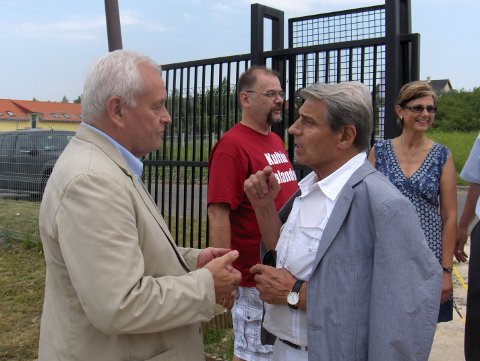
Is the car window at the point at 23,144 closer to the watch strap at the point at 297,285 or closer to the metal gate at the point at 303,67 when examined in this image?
the metal gate at the point at 303,67

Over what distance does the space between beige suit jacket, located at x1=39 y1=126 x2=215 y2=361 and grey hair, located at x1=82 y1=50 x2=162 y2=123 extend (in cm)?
12

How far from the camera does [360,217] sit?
1802mm

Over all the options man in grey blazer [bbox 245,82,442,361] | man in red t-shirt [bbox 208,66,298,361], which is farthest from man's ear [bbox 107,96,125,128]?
man in red t-shirt [bbox 208,66,298,361]

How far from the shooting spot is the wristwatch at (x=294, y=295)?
1985 mm

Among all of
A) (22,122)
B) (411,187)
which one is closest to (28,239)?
(22,122)

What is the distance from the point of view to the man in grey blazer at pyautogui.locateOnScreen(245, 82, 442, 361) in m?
1.68

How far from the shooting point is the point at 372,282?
1746 mm

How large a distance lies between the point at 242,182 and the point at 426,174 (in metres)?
1.20

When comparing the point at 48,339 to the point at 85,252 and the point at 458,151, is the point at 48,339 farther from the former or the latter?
the point at 458,151

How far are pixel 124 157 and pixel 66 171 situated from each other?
27 cm

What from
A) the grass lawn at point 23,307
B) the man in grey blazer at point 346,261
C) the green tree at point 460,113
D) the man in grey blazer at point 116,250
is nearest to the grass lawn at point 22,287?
the grass lawn at point 23,307

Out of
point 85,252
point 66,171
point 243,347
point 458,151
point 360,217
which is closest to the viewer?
point 85,252

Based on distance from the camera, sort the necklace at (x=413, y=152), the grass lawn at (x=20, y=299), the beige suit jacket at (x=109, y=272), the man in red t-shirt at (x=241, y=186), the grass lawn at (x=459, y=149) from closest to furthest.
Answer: the beige suit jacket at (x=109, y=272)
the man in red t-shirt at (x=241, y=186)
the necklace at (x=413, y=152)
the grass lawn at (x=20, y=299)
the grass lawn at (x=459, y=149)

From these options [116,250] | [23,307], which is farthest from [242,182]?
[23,307]
